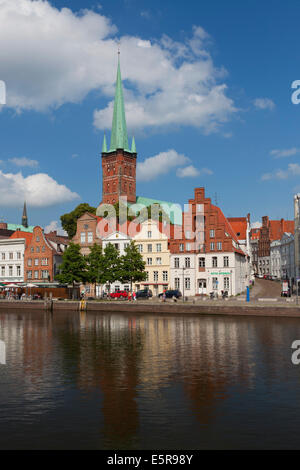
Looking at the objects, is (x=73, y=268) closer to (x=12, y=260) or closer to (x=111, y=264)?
(x=111, y=264)

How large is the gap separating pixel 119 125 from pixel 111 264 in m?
110

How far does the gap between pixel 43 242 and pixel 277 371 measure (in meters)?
83.5

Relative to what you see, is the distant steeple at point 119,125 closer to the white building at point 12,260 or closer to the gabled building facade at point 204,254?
the white building at point 12,260

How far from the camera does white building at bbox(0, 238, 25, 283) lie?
355 ft

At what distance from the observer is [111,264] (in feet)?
291

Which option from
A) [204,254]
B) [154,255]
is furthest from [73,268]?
[204,254]

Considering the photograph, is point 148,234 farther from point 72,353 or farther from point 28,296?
point 72,353

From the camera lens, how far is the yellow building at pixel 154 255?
93188mm

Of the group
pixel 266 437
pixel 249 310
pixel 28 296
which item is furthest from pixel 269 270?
pixel 266 437

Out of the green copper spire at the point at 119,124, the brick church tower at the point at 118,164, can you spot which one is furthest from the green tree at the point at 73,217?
the green copper spire at the point at 119,124

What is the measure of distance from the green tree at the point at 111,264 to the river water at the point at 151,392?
4262 cm

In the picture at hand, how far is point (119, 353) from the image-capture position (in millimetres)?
35156

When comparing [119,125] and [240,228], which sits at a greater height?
[119,125]
